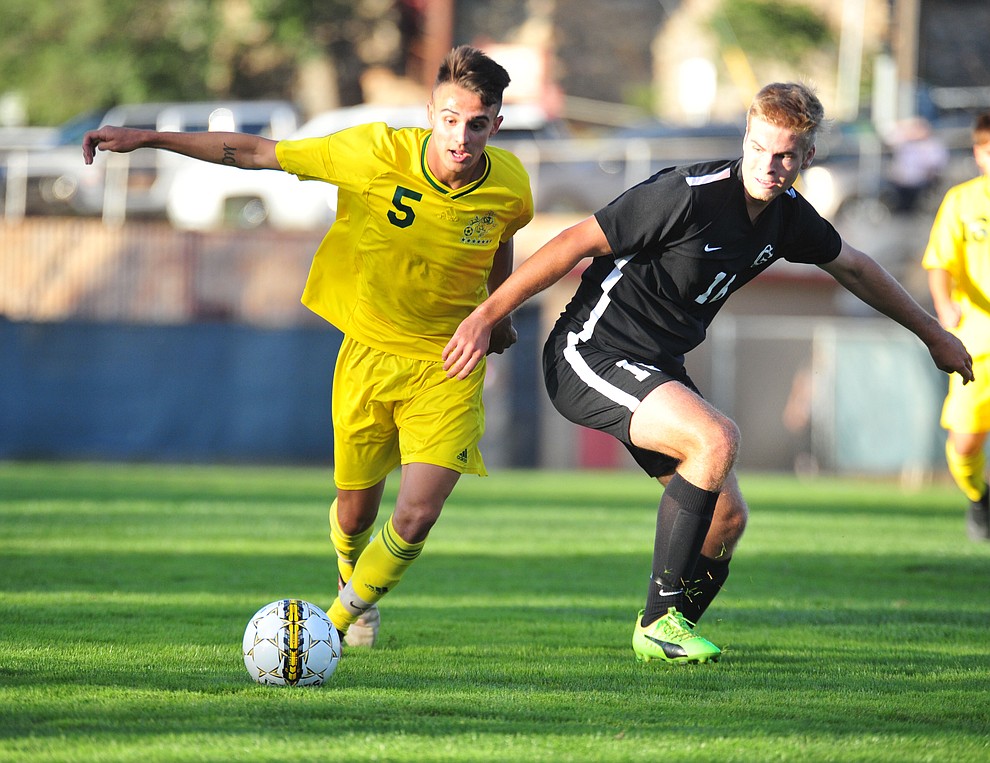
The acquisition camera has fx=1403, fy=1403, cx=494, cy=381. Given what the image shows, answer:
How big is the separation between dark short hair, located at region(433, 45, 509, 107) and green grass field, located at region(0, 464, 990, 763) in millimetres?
2244

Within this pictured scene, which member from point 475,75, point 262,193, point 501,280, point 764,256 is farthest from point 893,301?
point 262,193

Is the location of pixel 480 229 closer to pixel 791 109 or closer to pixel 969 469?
pixel 791 109

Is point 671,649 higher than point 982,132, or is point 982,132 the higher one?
point 982,132

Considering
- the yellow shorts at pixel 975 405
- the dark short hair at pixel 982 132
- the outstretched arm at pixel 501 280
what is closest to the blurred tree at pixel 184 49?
the dark short hair at pixel 982 132

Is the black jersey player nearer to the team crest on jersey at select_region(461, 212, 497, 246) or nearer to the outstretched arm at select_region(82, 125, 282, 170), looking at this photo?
the team crest on jersey at select_region(461, 212, 497, 246)

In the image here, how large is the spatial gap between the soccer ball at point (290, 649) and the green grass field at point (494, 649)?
10 centimetres

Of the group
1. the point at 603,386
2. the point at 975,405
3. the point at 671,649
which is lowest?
the point at 671,649

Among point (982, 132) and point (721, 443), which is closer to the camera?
point (721, 443)

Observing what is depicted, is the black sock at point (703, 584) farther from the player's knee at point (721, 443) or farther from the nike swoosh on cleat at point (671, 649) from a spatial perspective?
the player's knee at point (721, 443)

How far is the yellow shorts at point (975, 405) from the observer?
8.98 metres

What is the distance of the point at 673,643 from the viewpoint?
552 centimetres

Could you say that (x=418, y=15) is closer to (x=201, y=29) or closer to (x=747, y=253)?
(x=201, y=29)

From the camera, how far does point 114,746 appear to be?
3973 mm

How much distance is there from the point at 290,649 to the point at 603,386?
1.62m
